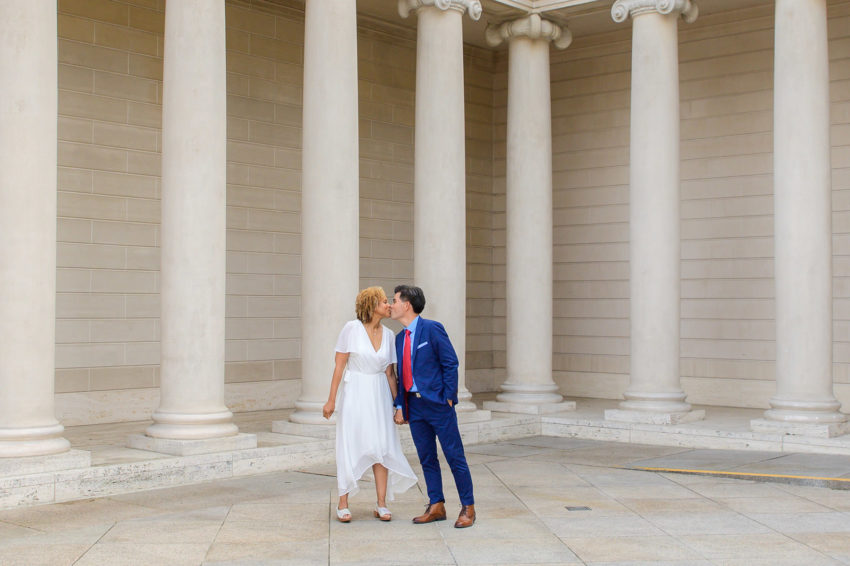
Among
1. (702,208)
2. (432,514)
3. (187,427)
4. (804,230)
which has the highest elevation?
(702,208)

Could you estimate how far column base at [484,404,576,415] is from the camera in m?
21.4

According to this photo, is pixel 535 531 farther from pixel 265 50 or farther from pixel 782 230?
pixel 265 50

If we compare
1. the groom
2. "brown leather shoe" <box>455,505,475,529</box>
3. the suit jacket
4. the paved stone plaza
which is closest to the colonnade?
the paved stone plaza

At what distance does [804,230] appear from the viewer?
→ 18406mm

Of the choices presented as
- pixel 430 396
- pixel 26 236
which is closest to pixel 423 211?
pixel 26 236

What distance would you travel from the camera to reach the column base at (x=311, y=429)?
56.2ft

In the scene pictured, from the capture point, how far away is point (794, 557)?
10.4m

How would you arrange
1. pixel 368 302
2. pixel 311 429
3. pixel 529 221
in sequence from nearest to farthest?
pixel 368 302 < pixel 311 429 < pixel 529 221

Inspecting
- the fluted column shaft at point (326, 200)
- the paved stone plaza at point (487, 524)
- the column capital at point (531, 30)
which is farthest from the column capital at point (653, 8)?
the paved stone plaza at point (487, 524)

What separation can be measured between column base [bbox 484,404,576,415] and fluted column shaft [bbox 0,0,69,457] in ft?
33.2

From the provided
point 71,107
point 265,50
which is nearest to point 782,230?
point 265,50

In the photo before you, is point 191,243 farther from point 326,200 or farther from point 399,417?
point 399,417

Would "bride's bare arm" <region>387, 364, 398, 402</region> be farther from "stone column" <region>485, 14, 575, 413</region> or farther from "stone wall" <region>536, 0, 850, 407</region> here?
"stone wall" <region>536, 0, 850, 407</region>

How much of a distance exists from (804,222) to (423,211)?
22.5 ft
